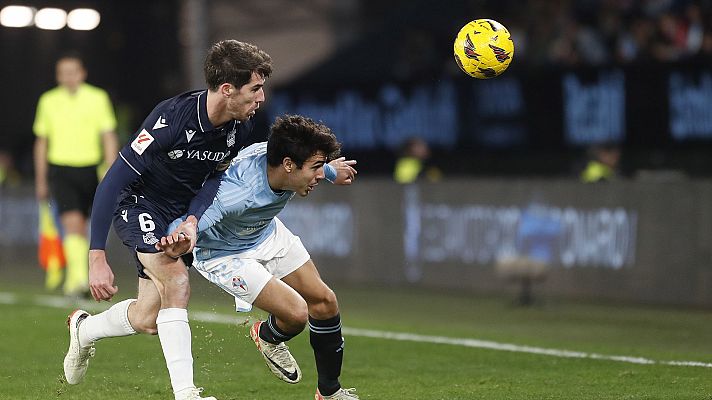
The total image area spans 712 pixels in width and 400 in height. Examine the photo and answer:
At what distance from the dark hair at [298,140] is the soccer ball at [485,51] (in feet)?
6.13

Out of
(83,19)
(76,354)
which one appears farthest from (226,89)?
(83,19)

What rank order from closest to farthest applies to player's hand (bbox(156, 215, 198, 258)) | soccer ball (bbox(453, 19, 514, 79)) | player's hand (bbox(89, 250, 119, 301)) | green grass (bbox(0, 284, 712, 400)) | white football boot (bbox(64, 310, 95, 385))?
player's hand (bbox(156, 215, 198, 258)) → player's hand (bbox(89, 250, 119, 301)) → white football boot (bbox(64, 310, 95, 385)) → green grass (bbox(0, 284, 712, 400)) → soccer ball (bbox(453, 19, 514, 79))

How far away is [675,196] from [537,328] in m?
2.49

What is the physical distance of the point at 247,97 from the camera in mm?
6609

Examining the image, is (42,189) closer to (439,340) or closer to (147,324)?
(439,340)

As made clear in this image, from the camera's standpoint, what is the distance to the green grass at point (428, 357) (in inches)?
304

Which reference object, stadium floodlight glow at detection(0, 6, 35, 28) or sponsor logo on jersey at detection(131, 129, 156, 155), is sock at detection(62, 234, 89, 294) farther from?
stadium floodlight glow at detection(0, 6, 35, 28)

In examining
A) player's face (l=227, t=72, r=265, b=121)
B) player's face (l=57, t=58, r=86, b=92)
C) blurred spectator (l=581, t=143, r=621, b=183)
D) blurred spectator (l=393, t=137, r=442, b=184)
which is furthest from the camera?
blurred spectator (l=393, t=137, r=442, b=184)

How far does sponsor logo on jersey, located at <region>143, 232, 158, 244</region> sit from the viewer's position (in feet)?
22.2

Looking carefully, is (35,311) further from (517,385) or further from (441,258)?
(517,385)

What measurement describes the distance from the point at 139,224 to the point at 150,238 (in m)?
0.11

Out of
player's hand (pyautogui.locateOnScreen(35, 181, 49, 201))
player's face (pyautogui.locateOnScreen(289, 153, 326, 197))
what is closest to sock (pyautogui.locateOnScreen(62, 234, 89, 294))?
player's hand (pyautogui.locateOnScreen(35, 181, 49, 201))

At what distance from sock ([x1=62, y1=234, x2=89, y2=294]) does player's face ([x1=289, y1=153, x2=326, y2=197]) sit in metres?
6.17

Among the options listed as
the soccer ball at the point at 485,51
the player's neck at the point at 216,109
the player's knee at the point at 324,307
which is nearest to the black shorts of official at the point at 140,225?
the player's neck at the point at 216,109
